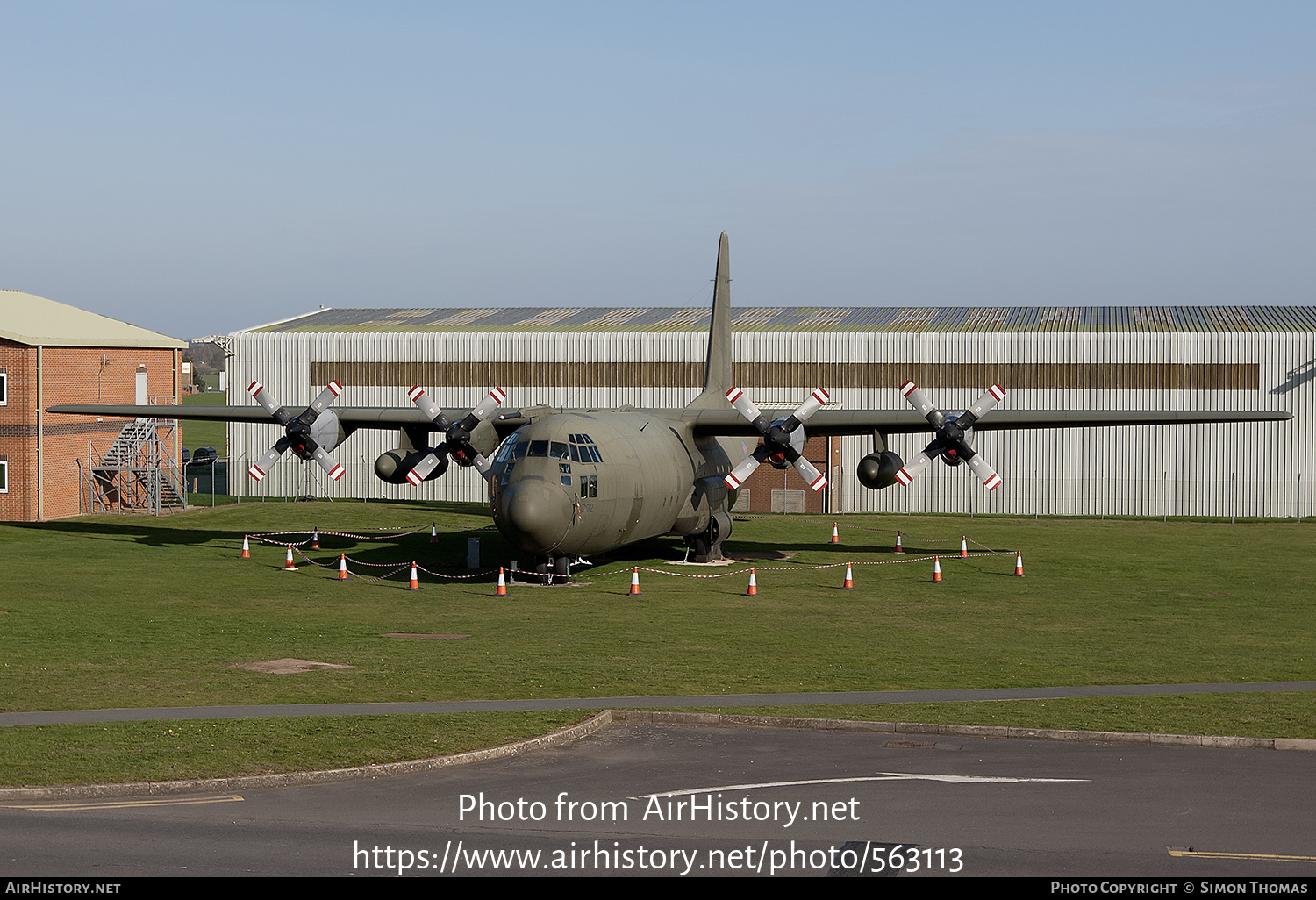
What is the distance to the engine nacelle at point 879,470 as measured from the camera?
131ft

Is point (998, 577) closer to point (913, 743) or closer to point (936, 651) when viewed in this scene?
point (936, 651)

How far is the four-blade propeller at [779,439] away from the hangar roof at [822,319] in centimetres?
2797

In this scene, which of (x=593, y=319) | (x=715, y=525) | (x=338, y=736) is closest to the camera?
(x=338, y=736)

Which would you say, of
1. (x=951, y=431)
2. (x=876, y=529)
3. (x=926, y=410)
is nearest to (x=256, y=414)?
(x=926, y=410)

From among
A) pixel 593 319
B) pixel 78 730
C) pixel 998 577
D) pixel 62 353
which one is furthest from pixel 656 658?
pixel 593 319

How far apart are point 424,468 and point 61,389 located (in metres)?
24.3

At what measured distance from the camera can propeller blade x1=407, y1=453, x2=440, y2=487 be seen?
40.7 meters

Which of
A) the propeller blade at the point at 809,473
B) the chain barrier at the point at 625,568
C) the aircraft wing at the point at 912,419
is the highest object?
the aircraft wing at the point at 912,419

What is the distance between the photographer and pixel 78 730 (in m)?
18.4

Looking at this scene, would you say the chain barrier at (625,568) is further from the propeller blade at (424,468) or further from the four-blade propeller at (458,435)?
the four-blade propeller at (458,435)

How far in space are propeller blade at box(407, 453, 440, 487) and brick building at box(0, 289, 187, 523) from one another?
22314mm

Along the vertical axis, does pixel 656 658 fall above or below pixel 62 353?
below

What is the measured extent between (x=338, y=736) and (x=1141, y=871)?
10.5 meters

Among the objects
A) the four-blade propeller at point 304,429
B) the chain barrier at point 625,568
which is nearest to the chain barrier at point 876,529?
the chain barrier at point 625,568
